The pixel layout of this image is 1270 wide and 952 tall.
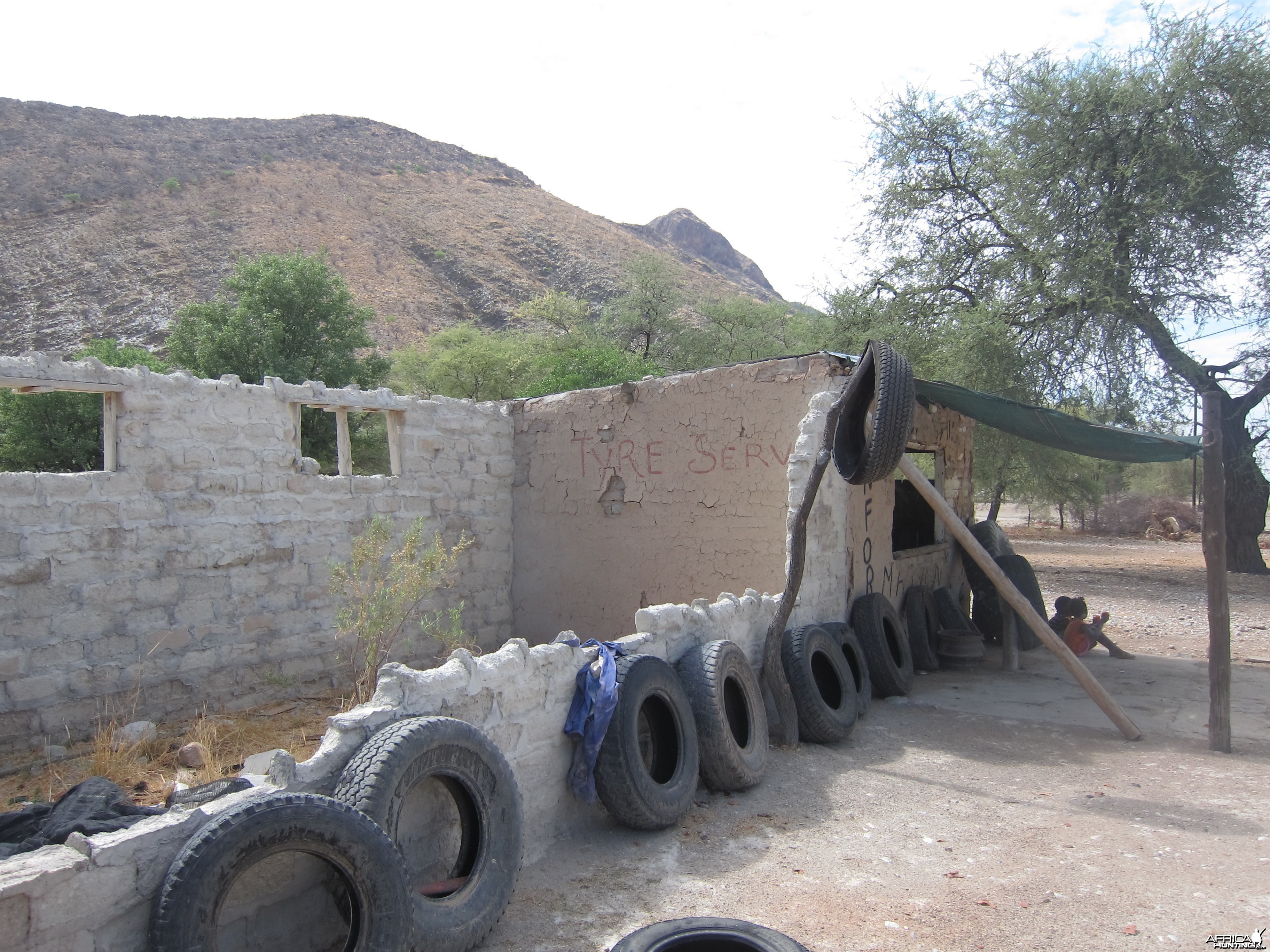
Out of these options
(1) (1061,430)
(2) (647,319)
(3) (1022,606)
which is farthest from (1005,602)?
(2) (647,319)

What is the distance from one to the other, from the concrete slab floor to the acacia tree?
8907 mm

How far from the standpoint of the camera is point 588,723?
408 cm

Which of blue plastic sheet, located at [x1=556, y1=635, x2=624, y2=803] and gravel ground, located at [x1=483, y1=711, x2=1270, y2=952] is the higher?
blue plastic sheet, located at [x1=556, y1=635, x2=624, y2=803]

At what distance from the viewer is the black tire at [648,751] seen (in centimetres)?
400

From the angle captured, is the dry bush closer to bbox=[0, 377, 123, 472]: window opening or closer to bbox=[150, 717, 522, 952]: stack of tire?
bbox=[150, 717, 522, 952]: stack of tire

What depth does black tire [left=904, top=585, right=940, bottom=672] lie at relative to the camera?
8008 millimetres

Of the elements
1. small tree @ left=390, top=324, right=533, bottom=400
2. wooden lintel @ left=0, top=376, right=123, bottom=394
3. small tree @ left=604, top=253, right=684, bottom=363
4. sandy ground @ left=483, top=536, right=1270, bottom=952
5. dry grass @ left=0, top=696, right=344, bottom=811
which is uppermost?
small tree @ left=604, top=253, right=684, bottom=363

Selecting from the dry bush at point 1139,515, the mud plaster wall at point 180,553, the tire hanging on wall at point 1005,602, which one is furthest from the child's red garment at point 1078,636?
the dry bush at point 1139,515

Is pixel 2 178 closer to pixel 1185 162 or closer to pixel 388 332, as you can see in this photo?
pixel 388 332

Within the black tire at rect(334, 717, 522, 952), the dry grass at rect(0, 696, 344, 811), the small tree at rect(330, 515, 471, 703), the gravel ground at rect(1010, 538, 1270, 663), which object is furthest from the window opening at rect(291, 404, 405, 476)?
the gravel ground at rect(1010, 538, 1270, 663)

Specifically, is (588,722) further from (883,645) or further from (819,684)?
(883,645)

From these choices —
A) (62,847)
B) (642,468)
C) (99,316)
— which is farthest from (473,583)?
(99,316)

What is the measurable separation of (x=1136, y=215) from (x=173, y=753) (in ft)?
47.4

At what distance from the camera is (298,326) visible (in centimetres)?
1764
